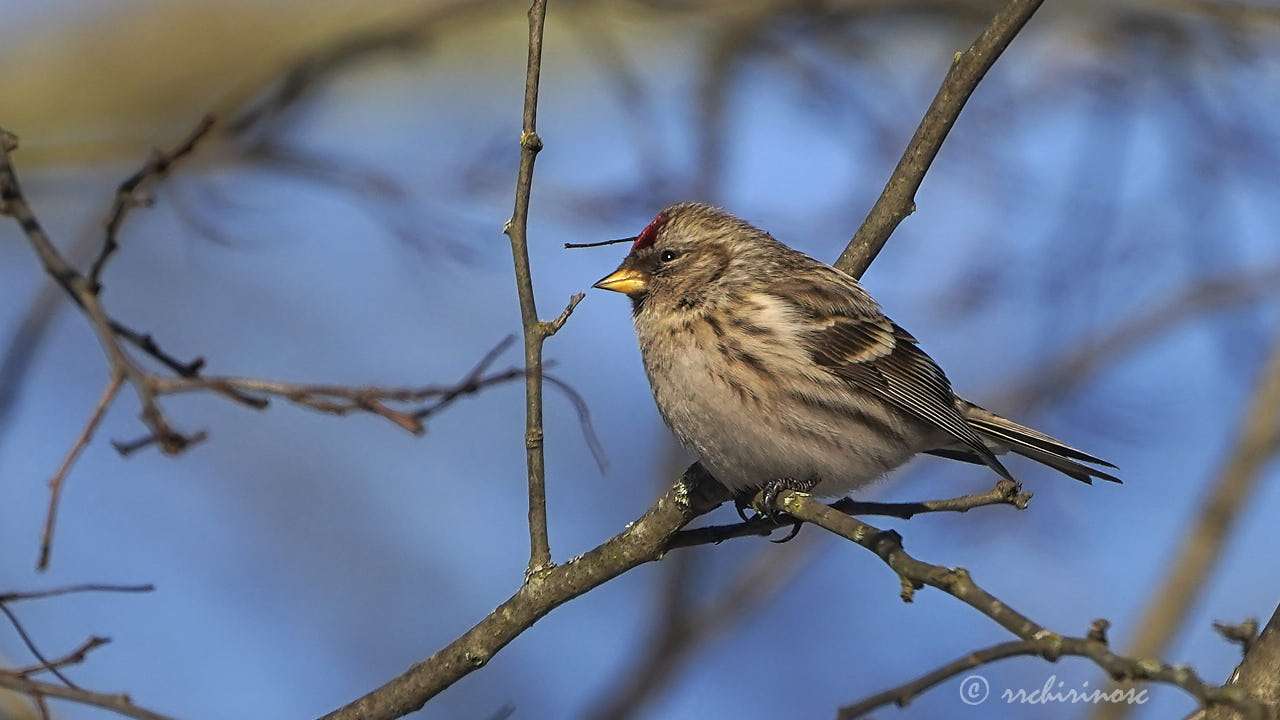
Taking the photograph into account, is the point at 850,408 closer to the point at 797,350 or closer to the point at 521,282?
the point at 797,350

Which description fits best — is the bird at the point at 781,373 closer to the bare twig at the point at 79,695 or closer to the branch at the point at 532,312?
the branch at the point at 532,312

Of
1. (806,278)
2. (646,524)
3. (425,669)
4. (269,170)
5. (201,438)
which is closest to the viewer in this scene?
(201,438)

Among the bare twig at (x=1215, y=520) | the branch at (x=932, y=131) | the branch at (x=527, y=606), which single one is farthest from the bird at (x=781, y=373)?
the bare twig at (x=1215, y=520)

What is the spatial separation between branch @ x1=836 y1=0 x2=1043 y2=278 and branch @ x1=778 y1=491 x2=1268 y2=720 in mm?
1058

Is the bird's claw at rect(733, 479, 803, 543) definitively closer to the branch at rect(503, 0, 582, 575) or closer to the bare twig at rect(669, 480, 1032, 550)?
the bare twig at rect(669, 480, 1032, 550)

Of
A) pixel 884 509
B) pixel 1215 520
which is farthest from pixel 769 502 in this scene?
pixel 1215 520

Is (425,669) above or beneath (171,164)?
beneath

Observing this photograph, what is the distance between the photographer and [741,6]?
249 inches

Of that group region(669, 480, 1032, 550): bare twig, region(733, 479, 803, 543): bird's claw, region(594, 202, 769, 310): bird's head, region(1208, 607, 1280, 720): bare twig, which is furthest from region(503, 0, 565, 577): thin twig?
region(1208, 607, 1280, 720): bare twig

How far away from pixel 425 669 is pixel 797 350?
157cm

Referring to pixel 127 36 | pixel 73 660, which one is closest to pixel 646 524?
pixel 73 660

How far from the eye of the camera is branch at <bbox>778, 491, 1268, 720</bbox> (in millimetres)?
1879

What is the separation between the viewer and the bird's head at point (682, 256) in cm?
410

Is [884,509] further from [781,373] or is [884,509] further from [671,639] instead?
[671,639]
